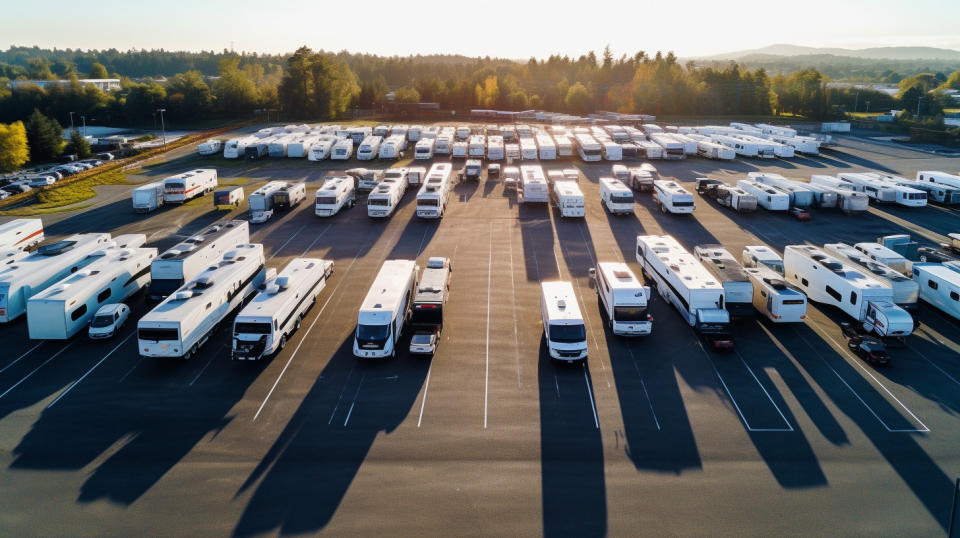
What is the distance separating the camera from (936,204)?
46250 millimetres

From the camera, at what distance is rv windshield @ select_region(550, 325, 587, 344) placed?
21.3 m

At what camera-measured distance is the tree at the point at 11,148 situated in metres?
66.0

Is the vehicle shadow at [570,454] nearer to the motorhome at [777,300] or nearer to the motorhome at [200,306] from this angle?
the motorhome at [777,300]

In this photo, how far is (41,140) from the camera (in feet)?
261

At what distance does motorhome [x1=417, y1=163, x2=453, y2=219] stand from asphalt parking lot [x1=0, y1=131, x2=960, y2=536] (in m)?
12.3

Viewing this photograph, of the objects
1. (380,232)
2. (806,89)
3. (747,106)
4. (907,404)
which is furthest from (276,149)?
(806,89)

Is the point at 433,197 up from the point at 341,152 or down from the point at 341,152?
down

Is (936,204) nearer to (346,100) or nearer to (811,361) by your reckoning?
(811,361)

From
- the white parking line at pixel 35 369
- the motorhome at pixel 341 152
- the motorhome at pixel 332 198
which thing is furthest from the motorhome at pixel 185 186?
the white parking line at pixel 35 369

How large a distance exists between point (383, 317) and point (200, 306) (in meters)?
7.38

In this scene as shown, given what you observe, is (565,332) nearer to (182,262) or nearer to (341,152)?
(182,262)

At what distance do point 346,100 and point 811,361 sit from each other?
94.4 meters

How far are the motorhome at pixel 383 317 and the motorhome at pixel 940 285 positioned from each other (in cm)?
2391

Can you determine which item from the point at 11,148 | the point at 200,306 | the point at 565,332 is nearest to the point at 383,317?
the point at 565,332
